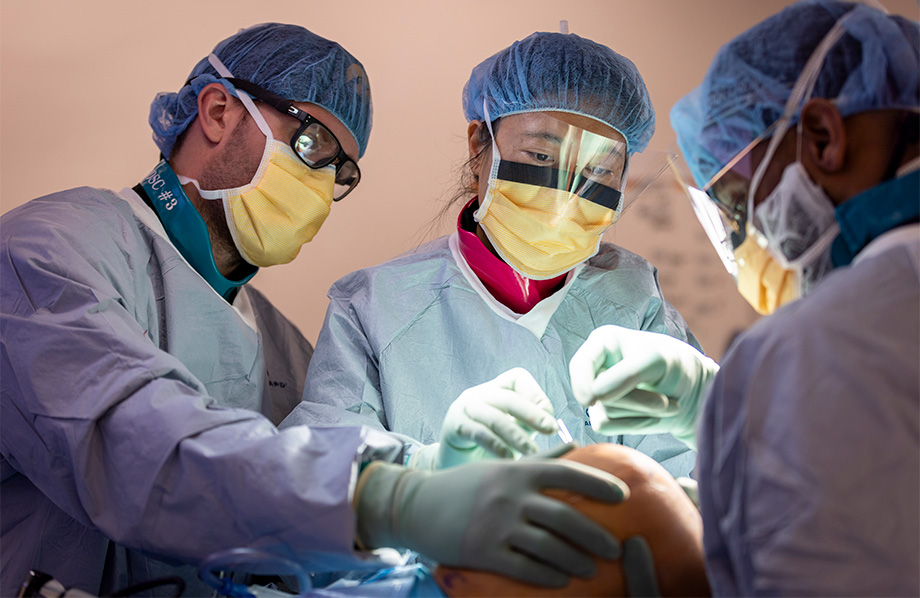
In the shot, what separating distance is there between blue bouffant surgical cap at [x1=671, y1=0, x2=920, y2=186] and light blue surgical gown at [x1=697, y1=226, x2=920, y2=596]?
24 centimetres

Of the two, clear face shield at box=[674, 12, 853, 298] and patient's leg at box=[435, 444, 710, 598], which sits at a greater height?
clear face shield at box=[674, 12, 853, 298]

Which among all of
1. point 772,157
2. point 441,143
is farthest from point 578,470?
point 441,143

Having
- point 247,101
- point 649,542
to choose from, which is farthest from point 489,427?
point 247,101

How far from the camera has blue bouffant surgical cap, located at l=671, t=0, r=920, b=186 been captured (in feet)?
3.60

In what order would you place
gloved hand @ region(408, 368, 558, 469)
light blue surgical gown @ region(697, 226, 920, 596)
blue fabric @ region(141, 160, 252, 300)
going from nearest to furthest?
light blue surgical gown @ region(697, 226, 920, 596) → gloved hand @ region(408, 368, 558, 469) → blue fabric @ region(141, 160, 252, 300)

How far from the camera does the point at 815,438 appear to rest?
92cm

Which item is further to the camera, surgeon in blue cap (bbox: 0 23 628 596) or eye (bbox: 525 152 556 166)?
eye (bbox: 525 152 556 166)

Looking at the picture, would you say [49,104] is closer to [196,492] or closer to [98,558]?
[98,558]

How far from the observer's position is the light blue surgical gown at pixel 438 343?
1.90 metres

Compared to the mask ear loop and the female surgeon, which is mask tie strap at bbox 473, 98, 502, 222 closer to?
the female surgeon

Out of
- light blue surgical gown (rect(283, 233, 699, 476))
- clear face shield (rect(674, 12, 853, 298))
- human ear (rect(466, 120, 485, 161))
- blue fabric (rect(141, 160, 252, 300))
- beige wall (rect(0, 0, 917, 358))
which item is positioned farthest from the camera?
beige wall (rect(0, 0, 917, 358))

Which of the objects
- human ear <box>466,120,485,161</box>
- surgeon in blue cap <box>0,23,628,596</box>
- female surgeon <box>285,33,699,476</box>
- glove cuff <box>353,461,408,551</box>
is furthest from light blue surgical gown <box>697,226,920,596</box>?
human ear <box>466,120,485,161</box>

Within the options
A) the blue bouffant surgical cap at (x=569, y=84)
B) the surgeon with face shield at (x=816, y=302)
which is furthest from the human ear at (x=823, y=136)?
the blue bouffant surgical cap at (x=569, y=84)

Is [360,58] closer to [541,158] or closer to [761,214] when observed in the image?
[541,158]
